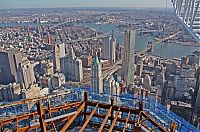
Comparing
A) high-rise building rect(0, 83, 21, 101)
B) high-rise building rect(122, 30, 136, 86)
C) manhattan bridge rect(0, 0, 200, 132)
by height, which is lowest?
high-rise building rect(0, 83, 21, 101)

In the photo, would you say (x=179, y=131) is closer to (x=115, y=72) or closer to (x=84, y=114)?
(x=84, y=114)

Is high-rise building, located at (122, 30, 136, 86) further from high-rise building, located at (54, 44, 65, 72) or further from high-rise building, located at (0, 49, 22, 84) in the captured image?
high-rise building, located at (0, 49, 22, 84)

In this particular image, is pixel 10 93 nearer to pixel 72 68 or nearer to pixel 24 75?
pixel 24 75

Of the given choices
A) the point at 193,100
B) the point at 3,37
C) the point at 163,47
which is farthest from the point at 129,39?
the point at 3,37

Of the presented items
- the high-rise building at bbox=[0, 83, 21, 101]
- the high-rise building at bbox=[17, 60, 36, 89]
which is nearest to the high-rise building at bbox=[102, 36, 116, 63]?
the high-rise building at bbox=[17, 60, 36, 89]

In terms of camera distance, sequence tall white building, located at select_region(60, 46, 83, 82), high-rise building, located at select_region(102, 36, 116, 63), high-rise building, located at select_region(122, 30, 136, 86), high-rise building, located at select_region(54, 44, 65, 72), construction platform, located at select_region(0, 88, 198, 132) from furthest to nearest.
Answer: high-rise building, located at select_region(102, 36, 116, 63) < high-rise building, located at select_region(54, 44, 65, 72) < tall white building, located at select_region(60, 46, 83, 82) < high-rise building, located at select_region(122, 30, 136, 86) < construction platform, located at select_region(0, 88, 198, 132)

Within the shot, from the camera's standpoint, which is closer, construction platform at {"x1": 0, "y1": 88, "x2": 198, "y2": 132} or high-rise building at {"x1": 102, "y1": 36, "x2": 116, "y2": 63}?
construction platform at {"x1": 0, "y1": 88, "x2": 198, "y2": 132}
